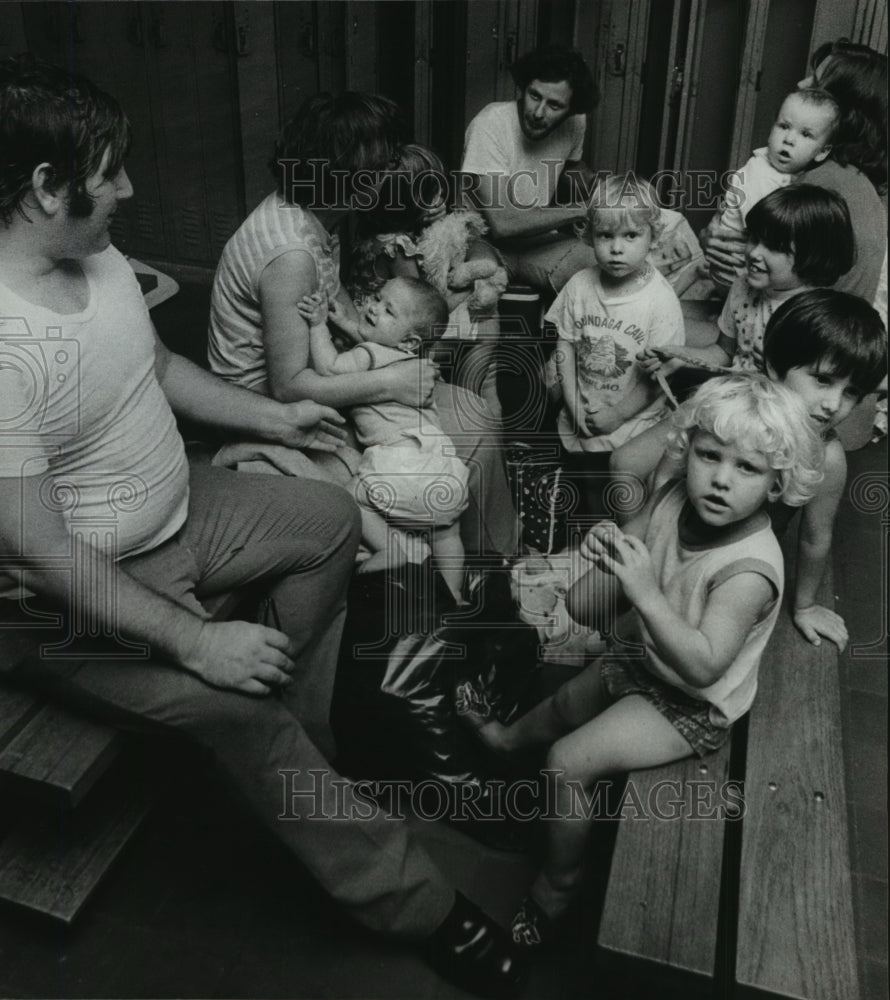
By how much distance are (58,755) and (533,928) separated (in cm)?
101

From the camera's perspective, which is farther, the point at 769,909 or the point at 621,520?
the point at 621,520

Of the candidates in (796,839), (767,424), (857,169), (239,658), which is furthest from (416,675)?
(857,169)

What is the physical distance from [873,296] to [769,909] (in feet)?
6.15

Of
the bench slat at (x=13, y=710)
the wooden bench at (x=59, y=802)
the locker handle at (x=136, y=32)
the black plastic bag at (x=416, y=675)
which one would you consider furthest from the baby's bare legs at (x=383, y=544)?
the locker handle at (x=136, y=32)

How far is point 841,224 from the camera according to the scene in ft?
8.45

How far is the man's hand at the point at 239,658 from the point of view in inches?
78.6

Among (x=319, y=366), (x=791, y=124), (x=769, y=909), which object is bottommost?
(x=769, y=909)

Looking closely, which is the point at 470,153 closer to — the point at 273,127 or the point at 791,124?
the point at 791,124

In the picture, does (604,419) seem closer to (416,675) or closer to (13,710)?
(416,675)

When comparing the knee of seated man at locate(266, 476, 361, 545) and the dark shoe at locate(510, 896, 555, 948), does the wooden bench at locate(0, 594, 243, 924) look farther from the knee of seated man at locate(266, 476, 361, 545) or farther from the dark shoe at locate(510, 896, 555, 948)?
the dark shoe at locate(510, 896, 555, 948)

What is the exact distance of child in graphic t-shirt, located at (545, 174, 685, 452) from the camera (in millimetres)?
2750

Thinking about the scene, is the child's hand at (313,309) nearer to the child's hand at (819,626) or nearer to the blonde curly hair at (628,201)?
the blonde curly hair at (628,201)

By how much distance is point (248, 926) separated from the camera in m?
2.31

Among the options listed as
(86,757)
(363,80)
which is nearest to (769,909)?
(86,757)
